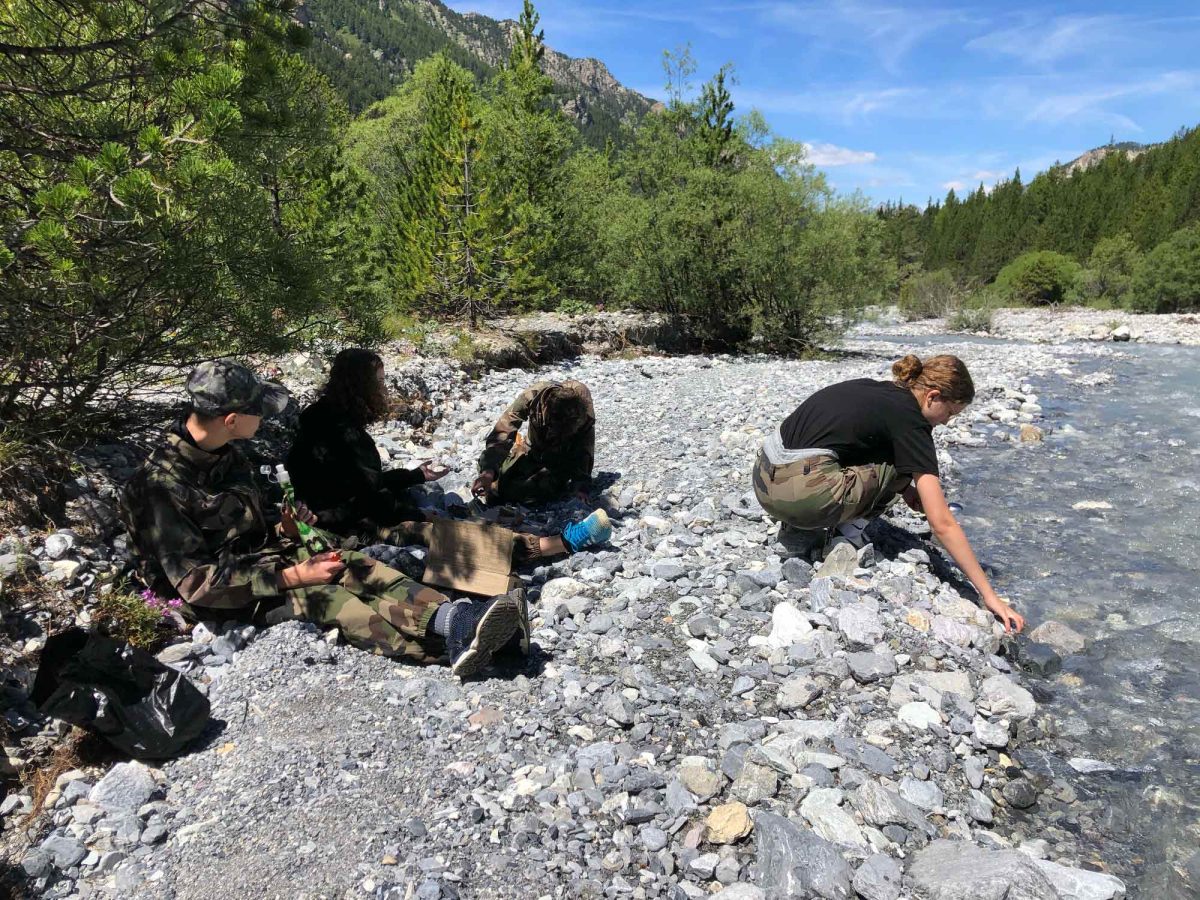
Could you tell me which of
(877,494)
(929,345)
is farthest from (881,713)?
(929,345)

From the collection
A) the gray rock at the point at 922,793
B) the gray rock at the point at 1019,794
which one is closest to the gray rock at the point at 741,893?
the gray rock at the point at 922,793

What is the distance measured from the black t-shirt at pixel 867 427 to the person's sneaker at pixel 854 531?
0.40 meters

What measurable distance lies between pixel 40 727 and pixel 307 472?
75.3 inches

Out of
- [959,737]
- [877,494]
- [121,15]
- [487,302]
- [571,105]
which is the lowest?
[959,737]

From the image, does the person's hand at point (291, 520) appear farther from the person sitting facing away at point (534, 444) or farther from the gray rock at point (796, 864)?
the gray rock at point (796, 864)

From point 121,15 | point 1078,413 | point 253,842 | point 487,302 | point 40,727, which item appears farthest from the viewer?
point 487,302

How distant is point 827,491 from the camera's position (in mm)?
4441

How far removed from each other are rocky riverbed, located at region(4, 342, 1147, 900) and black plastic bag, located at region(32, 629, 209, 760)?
117 mm

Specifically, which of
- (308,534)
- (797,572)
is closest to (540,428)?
(308,534)

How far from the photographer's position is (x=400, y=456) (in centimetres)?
738

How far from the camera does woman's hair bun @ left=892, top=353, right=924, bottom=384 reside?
436cm

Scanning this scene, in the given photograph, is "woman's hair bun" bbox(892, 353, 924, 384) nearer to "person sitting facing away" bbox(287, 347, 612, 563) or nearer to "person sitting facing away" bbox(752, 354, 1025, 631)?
"person sitting facing away" bbox(752, 354, 1025, 631)

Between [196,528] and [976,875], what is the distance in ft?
12.2

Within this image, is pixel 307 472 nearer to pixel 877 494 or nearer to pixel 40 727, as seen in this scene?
pixel 40 727
